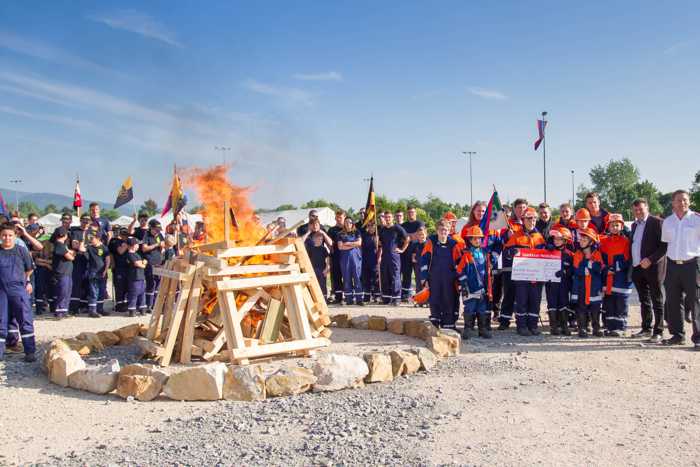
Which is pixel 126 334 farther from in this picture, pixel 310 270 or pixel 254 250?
pixel 310 270

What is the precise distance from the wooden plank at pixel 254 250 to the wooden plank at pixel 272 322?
0.75 meters

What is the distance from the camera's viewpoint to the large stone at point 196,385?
619 cm

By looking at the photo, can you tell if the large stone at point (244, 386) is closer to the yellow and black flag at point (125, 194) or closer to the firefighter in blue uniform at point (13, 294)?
the firefighter in blue uniform at point (13, 294)

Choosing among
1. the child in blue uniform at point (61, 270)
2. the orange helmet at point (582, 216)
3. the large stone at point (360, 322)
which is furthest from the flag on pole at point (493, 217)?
the child in blue uniform at point (61, 270)

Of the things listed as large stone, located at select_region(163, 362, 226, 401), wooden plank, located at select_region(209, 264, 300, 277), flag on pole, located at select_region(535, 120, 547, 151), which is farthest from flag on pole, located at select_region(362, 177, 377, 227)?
flag on pole, located at select_region(535, 120, 547, 151)

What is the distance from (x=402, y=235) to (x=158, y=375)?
8683 millimetres

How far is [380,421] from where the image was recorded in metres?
5.46

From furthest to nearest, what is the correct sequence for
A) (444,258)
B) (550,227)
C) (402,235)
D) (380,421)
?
(402,235) → (550,227) → (444,258) → (380,421)

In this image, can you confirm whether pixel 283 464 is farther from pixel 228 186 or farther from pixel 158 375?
pixel 228 186

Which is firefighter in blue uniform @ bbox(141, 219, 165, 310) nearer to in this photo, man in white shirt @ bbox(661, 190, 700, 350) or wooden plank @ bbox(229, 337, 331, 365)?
wooden plank @ bbox(229, 337, 331, 365)

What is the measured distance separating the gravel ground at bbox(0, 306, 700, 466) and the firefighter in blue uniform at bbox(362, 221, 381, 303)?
6738 millimetres

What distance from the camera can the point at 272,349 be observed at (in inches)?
295

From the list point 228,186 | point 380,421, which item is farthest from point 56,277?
point 380,421

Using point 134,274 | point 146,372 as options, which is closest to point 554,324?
point 146,372
